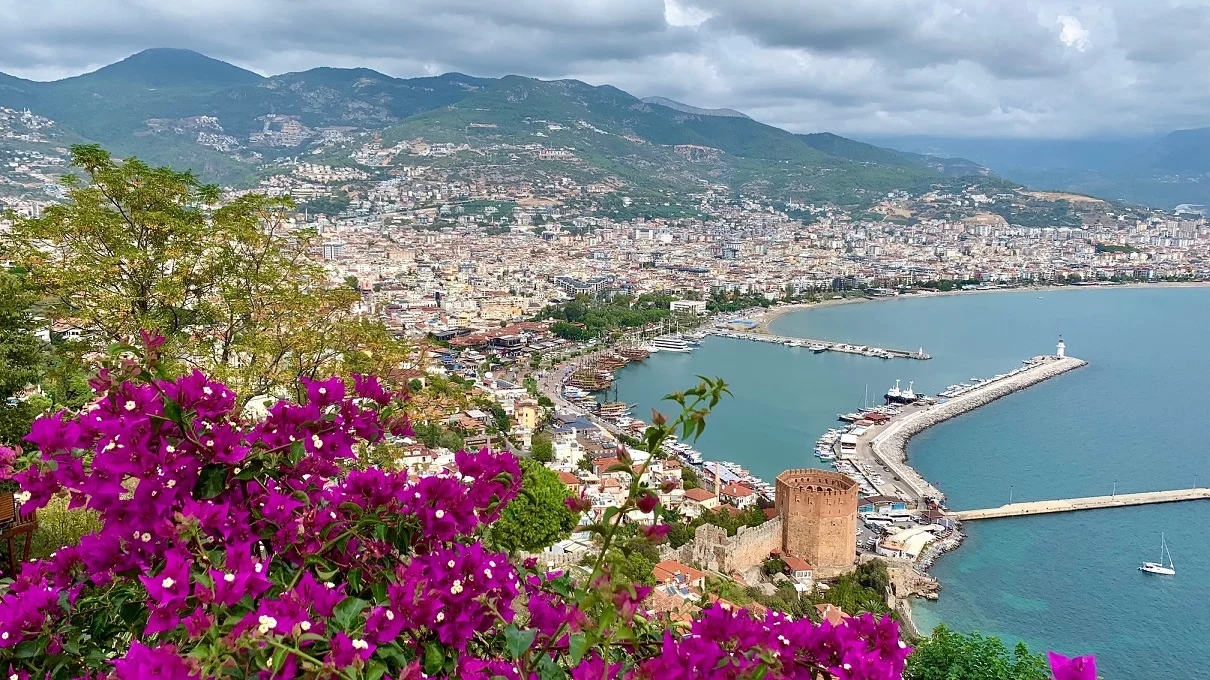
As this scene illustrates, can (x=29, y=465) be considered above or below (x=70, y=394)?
above

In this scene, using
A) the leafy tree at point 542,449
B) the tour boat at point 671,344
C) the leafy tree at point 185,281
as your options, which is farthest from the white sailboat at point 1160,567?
the tour boat at point 671,344

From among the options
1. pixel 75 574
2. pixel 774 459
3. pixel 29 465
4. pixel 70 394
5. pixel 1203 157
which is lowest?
pixel 774 459

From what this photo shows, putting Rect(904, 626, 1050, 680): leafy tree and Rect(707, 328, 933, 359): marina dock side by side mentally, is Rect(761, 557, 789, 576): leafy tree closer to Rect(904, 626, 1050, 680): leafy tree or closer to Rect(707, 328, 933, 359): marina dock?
Rect(904, 626, 1050, 680): leafy tree

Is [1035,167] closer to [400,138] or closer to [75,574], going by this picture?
[400,138]

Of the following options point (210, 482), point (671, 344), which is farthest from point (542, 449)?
point (671, 344)

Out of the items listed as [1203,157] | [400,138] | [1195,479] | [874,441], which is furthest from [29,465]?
[1203,157]

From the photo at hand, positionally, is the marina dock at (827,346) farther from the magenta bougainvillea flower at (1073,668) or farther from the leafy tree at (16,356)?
the magenta bougainvillea flower at (1073,668)
